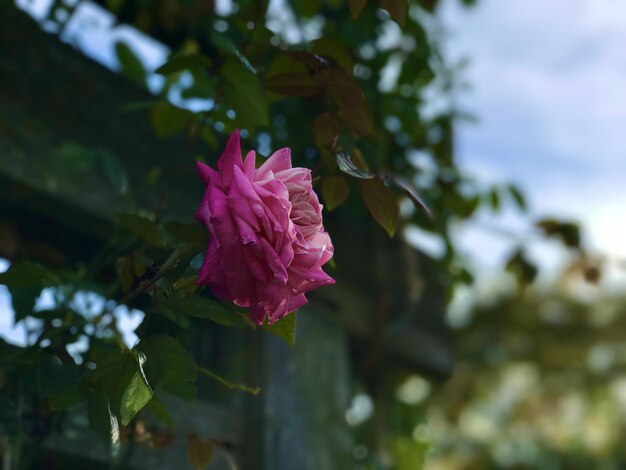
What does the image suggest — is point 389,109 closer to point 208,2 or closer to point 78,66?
point 208,2

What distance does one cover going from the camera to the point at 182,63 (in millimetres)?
1222

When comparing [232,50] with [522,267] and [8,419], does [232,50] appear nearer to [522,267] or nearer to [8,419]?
[8,419]

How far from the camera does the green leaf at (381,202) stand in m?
1.08

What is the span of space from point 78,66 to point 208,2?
370mm

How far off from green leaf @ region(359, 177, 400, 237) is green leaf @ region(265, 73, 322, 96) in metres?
0.15

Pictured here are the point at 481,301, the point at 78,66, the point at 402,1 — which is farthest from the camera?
the point at 481,301

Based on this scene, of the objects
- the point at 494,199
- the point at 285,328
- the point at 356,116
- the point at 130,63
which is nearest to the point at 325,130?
the point at 356,116

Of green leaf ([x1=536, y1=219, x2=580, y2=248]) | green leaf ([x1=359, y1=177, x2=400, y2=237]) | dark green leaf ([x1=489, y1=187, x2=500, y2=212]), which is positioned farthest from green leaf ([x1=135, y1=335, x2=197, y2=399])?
dark green leaf ([x1=489, y1=187, x2=500, y2=212])

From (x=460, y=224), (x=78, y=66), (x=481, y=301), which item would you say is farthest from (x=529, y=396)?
(x=78, y=66)

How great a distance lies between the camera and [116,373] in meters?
1.03

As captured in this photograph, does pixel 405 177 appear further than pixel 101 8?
Yes

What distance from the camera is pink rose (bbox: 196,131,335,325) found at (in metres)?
0.83

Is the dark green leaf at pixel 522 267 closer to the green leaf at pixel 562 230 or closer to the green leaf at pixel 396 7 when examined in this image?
the green leaf at pixel 562 230

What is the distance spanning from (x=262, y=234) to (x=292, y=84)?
39 cm
